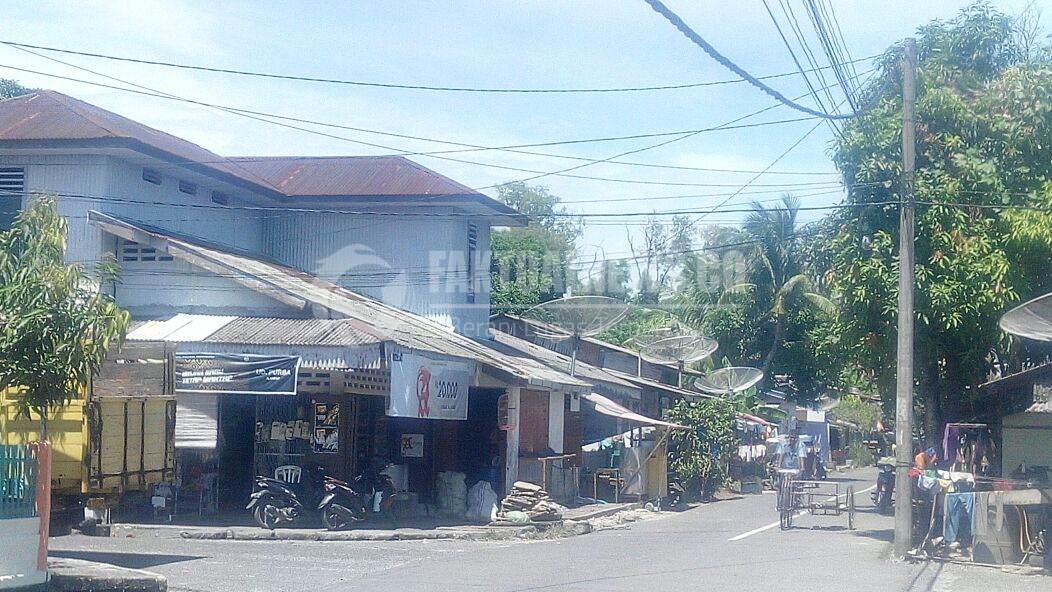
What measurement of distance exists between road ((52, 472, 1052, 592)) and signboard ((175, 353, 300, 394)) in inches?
105

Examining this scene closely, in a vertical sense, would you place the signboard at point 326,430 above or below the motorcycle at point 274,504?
above

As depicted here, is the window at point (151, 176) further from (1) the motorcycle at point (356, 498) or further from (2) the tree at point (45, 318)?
(2) the tree at point (45, 318)

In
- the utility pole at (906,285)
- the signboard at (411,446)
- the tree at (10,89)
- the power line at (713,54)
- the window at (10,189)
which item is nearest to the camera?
the power line at (713,54)

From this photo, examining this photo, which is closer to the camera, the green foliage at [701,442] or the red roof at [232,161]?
the red roof at [232,161]

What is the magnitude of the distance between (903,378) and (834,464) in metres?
42.6

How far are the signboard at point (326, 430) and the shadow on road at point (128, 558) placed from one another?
5.96 meters

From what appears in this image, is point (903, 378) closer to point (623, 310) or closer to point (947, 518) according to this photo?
point (947, 518)

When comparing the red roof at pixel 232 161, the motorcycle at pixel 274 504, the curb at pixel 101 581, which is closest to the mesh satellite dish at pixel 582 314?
the red roof at pixel 232 161

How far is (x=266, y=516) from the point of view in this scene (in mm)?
19219

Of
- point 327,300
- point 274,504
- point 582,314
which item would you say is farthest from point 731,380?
point 274,504

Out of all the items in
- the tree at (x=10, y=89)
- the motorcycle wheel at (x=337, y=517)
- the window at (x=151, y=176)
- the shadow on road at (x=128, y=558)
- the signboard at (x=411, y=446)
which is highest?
the tree at (x=10, y=89)

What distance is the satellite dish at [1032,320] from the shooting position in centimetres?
1401

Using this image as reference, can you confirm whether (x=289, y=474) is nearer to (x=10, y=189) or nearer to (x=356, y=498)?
(x=356, y=498)

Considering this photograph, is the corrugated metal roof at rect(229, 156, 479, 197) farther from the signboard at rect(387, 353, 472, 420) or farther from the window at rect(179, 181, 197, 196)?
the signboard at rect(387, 353, 472, 420)
